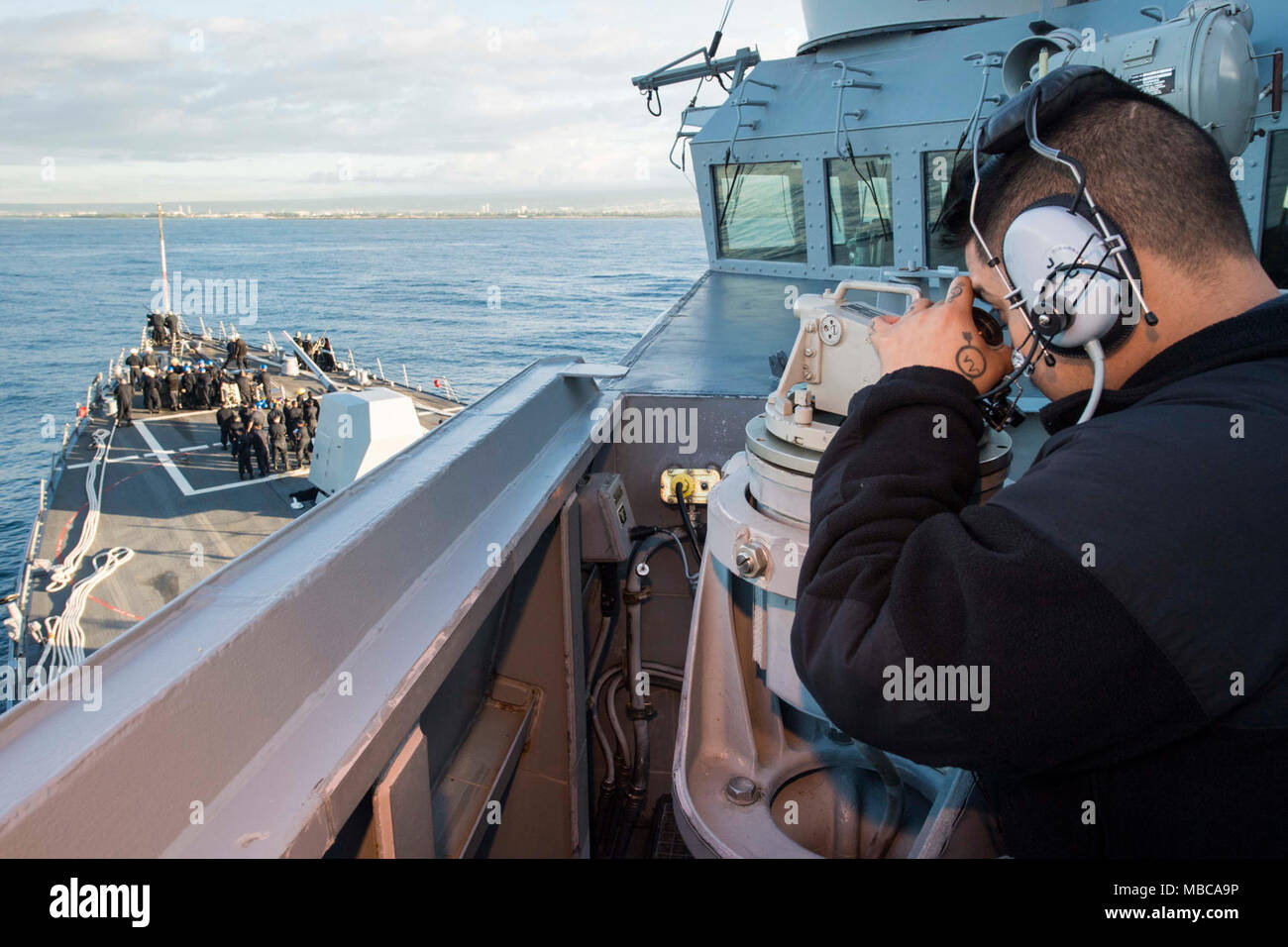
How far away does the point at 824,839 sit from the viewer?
8.24 ft

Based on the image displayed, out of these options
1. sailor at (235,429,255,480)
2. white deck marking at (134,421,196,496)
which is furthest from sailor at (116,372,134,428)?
sailor at (235,429,255,480)

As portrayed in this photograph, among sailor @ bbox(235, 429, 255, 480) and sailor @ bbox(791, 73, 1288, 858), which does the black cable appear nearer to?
sailor @ bbox(791, 73, 1288, 858)

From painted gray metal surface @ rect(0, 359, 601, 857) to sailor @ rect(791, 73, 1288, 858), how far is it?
83cm

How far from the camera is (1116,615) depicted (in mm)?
907

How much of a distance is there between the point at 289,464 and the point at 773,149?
1558 centimetres

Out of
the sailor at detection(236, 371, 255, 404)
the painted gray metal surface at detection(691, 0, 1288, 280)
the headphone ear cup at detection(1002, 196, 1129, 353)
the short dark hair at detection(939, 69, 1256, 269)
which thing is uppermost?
the painted gray metal surface at detection(691, 0, 1288, 280)

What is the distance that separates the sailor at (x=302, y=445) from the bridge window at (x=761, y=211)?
14011 mm

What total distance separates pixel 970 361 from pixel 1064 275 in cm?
23

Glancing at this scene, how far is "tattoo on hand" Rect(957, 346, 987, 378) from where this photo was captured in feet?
4.57

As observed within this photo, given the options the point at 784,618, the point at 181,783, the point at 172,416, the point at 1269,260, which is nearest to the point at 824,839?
the point at 784,618

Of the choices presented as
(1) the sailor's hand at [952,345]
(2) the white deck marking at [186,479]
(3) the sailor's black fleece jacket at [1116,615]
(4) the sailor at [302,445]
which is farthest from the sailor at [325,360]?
(3) the sailor's black fleece jacket at [1116,615]

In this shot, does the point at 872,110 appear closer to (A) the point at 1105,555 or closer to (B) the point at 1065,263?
(B) the point at 1065,263

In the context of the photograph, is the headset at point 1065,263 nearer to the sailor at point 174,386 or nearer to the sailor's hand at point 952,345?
the sailor's hand at point 952,345
